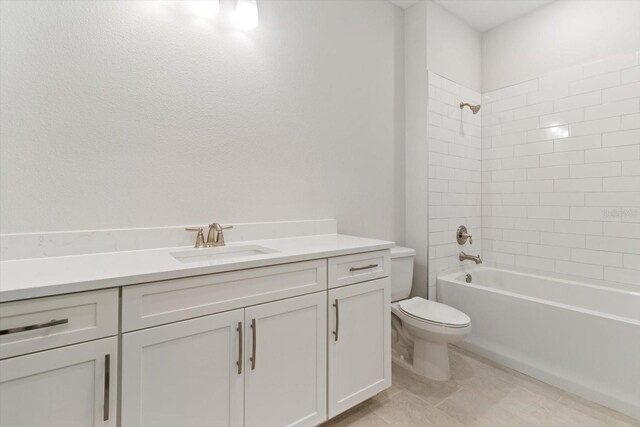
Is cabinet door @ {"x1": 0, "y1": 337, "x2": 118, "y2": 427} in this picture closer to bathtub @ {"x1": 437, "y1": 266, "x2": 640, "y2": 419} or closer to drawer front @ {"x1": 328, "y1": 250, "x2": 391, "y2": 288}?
drawer front @ {"x1": 328, "y1": 250, "x2": 391, "y2": 288}

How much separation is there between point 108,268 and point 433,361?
1851 mm

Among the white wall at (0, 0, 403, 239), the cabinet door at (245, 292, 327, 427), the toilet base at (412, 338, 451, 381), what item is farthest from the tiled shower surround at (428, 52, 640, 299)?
the cabinet door at (245, 292, 327, 427)

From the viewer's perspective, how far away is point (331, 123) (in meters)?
2.01

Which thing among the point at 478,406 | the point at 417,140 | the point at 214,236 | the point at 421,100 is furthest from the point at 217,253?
the point at 421,100

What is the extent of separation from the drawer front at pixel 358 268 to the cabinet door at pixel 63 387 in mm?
847

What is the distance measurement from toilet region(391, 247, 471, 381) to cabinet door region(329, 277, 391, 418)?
0.39 metres

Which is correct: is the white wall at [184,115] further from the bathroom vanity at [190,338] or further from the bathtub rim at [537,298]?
the bathtub rim at [537,298]

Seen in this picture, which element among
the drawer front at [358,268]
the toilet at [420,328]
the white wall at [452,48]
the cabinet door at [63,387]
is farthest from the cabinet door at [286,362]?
the white wall at [452,48]

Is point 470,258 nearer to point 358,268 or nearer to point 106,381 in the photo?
Result: point 358,268

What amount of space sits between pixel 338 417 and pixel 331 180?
4.46 ft

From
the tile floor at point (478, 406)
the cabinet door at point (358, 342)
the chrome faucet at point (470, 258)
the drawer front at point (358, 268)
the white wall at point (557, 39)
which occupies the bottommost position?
the tile floor at point (478, 406)

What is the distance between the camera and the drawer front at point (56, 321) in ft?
2.47

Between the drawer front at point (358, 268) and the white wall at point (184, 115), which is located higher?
the white wall at point (184, 115)

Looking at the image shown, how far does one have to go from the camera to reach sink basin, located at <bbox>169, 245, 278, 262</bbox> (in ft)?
4.53
